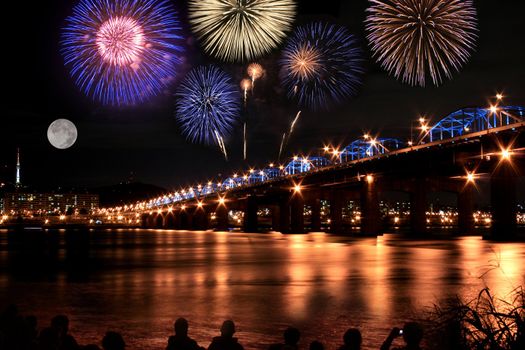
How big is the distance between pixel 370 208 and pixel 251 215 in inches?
2432

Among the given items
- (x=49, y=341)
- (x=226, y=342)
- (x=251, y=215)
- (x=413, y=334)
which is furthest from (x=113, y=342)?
(x=251, y=215)

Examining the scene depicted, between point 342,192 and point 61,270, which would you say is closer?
point 61,270

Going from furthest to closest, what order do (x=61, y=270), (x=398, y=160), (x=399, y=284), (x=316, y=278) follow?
(x=398, y=160) → (x=61, y=270) → (x=316, y=278) → (x=399, y=284)

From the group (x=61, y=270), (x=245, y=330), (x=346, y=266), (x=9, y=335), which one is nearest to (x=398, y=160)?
(x=346, y=266)

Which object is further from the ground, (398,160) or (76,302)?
(398,160)

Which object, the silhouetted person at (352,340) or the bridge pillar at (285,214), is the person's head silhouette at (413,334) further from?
the bridge pillar at (285,214)

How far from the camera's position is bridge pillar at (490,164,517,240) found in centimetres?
7631

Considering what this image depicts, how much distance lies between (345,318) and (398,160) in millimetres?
80132

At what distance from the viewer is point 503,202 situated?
77.0m

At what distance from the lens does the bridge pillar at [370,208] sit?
327 feet

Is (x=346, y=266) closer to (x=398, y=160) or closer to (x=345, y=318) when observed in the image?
(x=345, y=318)

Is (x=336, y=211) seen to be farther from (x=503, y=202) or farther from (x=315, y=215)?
(x=503, y=202)

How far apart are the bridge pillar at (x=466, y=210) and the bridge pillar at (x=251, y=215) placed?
173 feet

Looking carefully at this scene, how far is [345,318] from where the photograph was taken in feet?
57.0
